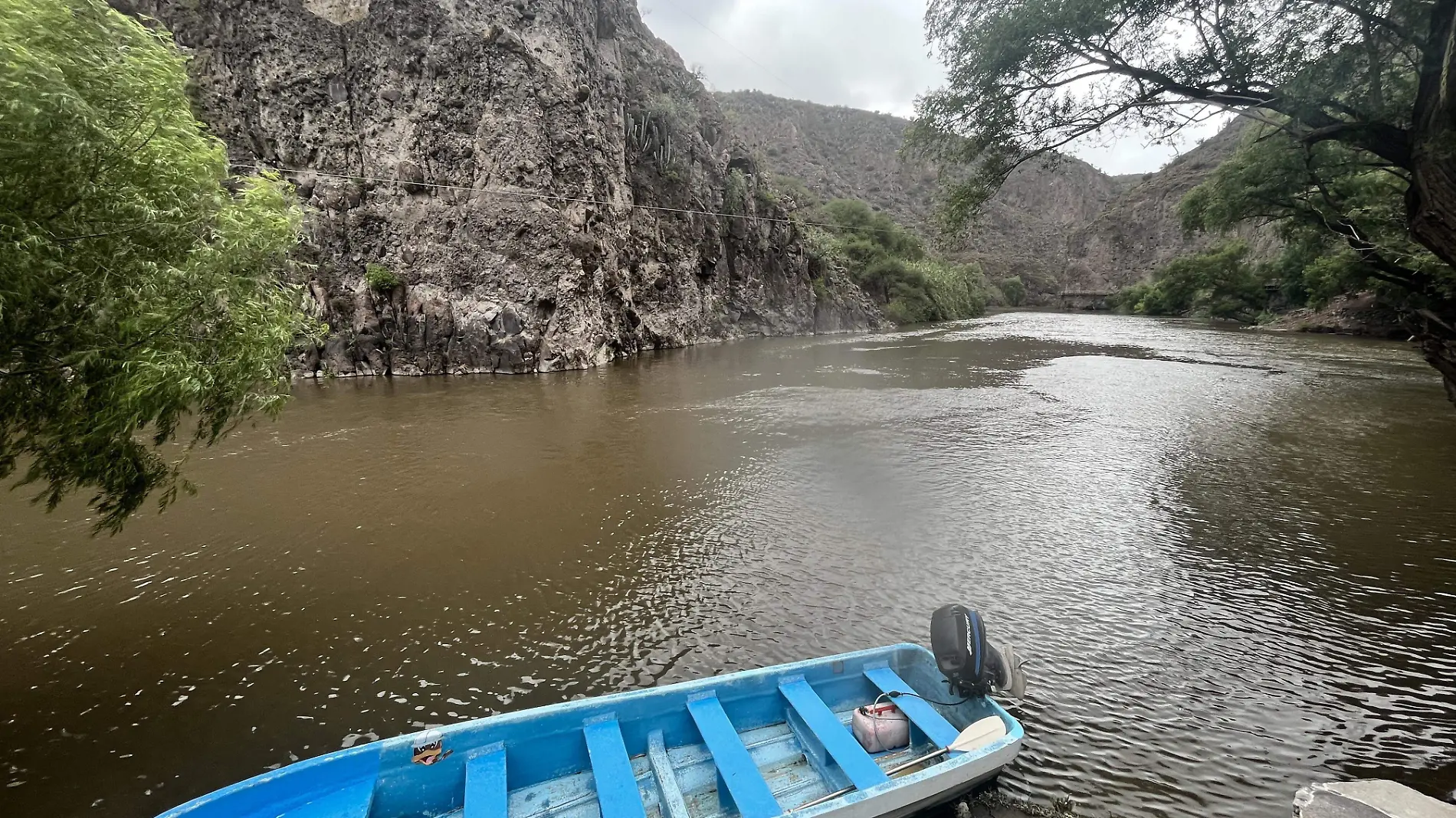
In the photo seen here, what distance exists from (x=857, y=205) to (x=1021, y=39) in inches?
2274

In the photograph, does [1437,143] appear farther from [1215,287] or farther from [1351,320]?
[1215,287]

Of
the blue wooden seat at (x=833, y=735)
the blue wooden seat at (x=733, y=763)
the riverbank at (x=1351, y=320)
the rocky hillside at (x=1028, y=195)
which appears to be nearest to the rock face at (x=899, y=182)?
the rocky hillside at (x=1028, y=195)

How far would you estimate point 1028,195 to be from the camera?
11225cm

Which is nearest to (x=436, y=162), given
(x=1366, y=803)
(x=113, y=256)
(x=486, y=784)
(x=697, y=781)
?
(x=113, y=256)

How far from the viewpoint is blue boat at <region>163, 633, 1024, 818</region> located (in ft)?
8.93

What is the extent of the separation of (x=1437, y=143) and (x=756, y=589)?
811cm

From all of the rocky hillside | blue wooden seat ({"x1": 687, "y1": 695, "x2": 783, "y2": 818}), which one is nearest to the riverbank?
blue wooden seat ({"x1": 687, "y1": 695, "x2": 783, "y2": 818})

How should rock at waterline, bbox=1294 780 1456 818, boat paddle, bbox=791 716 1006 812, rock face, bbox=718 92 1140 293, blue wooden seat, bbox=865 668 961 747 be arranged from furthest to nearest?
rock face, bbox=718 92 1140 293 < blue wooden seat, bbox=865 668 961 747 < boat paddle, bbox=791 716 1006 812 < rock at waterline, bbox=1294 780 1456 818

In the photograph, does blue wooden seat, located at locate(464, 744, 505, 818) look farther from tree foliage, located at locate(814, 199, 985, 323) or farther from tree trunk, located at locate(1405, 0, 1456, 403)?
tree foliage, located at locate(814, 199, 985, 323)

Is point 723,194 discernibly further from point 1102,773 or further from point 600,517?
point 1102,773

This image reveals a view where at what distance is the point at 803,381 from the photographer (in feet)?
65.7

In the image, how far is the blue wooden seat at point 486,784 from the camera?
8.79ft

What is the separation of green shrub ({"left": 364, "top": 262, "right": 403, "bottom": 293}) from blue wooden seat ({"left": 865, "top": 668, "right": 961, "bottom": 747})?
943 inches

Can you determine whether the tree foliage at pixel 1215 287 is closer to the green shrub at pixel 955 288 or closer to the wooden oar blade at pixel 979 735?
the green shrub at pixel 955 288
